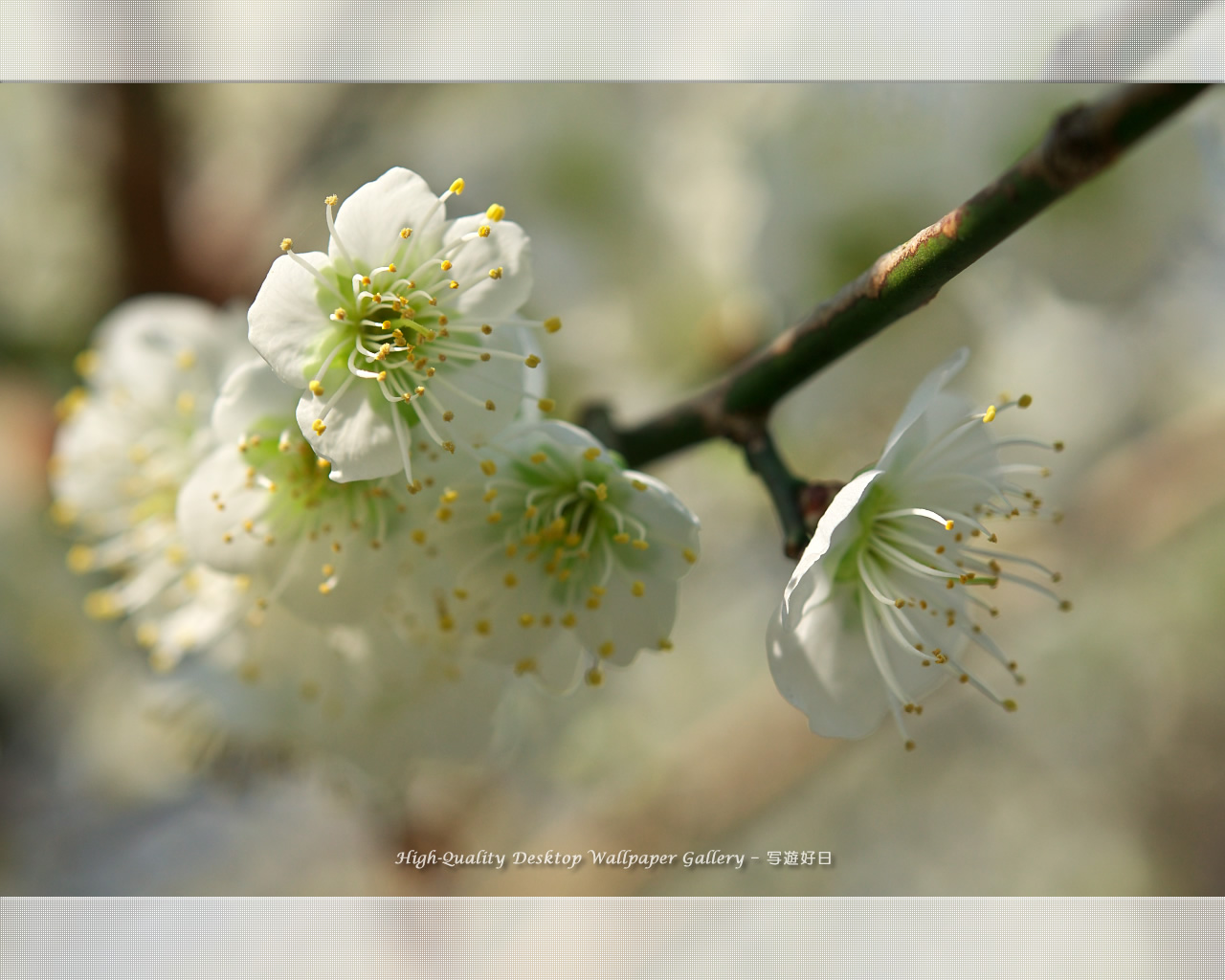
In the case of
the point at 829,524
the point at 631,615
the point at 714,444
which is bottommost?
the point at 714,444

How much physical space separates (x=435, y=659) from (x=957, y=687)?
1.24 m

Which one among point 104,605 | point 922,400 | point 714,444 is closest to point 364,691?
point 104,605

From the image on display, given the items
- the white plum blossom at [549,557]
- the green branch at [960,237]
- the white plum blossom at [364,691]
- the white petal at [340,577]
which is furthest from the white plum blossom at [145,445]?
the green branch at [960,237]

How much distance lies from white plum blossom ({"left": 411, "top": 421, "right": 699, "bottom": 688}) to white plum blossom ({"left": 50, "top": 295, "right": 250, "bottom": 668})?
1.10 feet

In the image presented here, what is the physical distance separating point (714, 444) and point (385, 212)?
31.7 inches

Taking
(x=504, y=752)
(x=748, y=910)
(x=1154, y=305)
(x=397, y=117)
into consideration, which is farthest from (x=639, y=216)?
(x=748, y=910)

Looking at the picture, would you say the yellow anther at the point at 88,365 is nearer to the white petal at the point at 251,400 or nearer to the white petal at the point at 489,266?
the white petal at the point at 251,400

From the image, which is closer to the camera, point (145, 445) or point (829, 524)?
point (829, 524)

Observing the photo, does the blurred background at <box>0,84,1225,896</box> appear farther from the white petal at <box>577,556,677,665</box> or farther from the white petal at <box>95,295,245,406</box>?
the white petal at <box>577,556,677,665</box>

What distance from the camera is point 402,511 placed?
2.34ft

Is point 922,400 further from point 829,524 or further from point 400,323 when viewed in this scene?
point 400,323

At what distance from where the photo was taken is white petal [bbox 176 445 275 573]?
0.72m

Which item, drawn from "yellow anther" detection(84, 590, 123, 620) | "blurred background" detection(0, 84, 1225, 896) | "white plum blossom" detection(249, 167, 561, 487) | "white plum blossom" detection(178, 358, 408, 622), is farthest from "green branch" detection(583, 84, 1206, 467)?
"yellow anther" detection(84, 590, 123, 620)

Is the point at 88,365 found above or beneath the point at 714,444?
above
